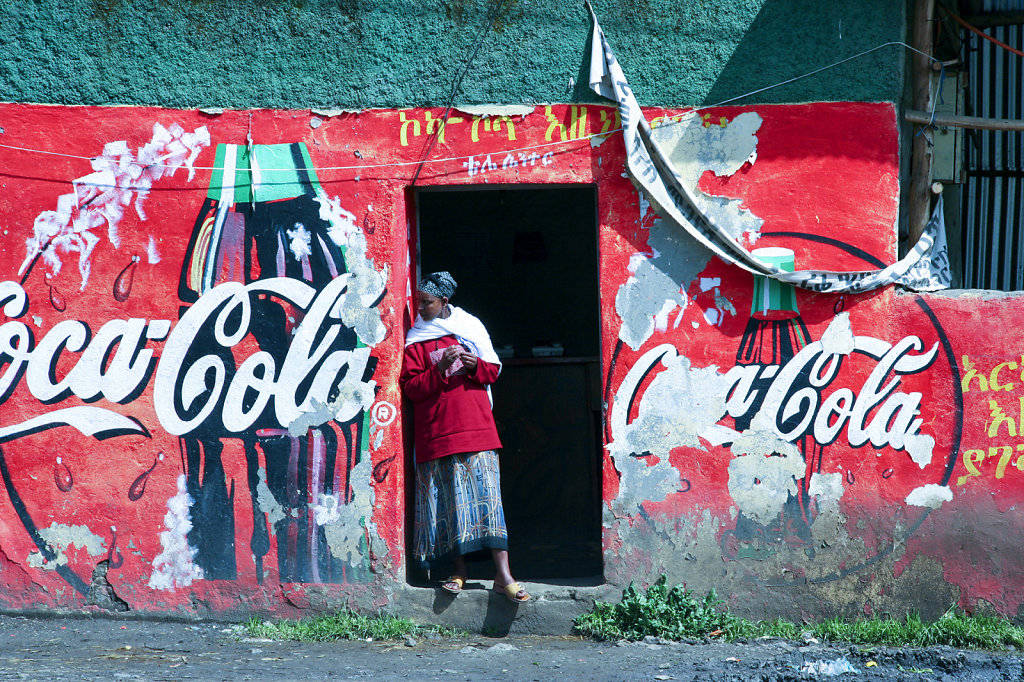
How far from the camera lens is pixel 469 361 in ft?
14.9

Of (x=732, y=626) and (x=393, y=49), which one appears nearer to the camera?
(x=732, y=626)

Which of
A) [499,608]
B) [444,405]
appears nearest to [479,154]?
[444,405]

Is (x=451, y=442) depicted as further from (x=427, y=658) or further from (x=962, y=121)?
(x=962, y=121)

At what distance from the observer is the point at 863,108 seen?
4.54 metres

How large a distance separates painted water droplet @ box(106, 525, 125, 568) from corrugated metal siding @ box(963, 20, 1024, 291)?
18.1 ft

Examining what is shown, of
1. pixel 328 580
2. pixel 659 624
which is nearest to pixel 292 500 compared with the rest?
pixel 328 580

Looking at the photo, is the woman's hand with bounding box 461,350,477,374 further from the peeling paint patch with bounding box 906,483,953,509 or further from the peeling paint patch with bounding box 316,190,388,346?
the peeling paint patch with bounding box 906,483,953,509

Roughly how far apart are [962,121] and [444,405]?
3171 millimetres

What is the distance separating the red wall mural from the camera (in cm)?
454

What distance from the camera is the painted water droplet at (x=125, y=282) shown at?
4613 mm

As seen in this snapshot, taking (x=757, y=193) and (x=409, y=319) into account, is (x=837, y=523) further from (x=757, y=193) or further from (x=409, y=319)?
(x=409, y=319)

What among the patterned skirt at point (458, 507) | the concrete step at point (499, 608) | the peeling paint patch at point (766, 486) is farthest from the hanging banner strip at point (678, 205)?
the concrete step at point (499, 608)

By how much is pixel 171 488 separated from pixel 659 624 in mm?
2729

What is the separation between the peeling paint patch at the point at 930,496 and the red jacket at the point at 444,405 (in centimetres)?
225
